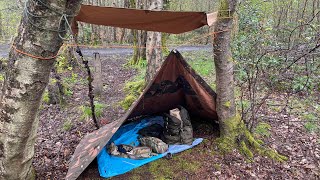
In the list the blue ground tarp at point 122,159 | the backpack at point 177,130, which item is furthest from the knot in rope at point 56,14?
the backpack at point 177,130

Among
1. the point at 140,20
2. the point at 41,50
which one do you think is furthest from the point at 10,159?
the point at 140,20

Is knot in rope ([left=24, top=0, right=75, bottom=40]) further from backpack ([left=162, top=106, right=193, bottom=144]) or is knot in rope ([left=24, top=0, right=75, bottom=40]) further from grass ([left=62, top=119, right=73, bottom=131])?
grass ([left=62, top=119, right=73, bottom=131])

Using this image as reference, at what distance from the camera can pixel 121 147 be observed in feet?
11.8

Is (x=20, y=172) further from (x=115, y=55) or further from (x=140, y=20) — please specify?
(x=115, y=55)

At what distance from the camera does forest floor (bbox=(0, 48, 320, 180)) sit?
3.21 m

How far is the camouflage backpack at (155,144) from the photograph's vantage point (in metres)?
3.48

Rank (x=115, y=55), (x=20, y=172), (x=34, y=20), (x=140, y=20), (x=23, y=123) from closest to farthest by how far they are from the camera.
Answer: (x=34, y=20) → (x=23, y=123) → (x=20, y=172) → (x=140, y=20) → (x=115, y=55)

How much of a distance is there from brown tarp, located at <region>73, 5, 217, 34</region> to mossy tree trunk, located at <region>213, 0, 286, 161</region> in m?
0.24

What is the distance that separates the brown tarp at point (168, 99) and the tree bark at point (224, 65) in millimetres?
208

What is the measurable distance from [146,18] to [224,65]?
3.59ft

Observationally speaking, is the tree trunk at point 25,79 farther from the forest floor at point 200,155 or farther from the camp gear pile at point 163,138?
the camp gear pile at point 163,138

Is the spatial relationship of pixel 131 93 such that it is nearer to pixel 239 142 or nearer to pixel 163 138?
pixel 163 138

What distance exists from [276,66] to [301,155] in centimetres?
180

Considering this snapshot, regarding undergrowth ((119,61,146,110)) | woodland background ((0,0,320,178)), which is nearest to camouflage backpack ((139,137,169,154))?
woodland background ((0,0,320,178))
